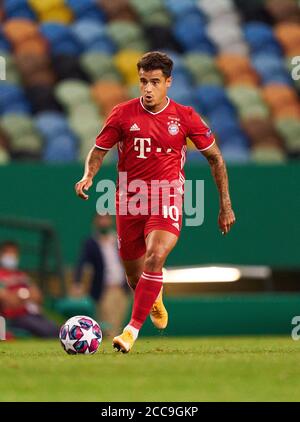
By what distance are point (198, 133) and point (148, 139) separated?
15.0 inches

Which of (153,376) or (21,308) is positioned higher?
(21,308)

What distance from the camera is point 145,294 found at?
8453mm

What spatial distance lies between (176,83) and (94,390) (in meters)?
11.3

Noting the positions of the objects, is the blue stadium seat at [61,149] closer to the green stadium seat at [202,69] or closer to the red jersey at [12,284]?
the green stadium seat at [202,69]

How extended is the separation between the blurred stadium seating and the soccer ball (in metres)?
7.35

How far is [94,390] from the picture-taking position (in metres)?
6.72

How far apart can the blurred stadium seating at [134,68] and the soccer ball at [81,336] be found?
289 inches

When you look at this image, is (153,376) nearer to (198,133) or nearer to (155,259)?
(155,259)

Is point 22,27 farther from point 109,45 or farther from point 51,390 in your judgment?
point 51,390

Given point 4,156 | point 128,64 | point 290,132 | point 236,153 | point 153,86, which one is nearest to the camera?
point 153,86

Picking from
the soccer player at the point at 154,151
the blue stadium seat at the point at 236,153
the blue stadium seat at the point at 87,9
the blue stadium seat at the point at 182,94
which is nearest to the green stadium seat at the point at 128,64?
the blue stadium seat at the point at 182,94

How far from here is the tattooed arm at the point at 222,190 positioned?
901 cm

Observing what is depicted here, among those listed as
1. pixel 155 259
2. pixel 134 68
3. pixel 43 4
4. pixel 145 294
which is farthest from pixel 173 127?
pixel 43 4

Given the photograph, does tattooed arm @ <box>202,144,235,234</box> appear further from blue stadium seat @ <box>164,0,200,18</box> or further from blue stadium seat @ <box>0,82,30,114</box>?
blue stadium seat @ <box>164,0,200,18</box>
